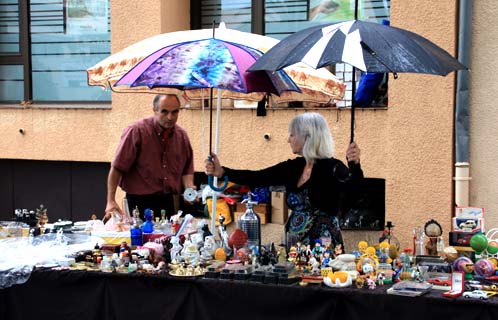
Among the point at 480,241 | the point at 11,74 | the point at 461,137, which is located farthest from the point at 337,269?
the point at 11,74

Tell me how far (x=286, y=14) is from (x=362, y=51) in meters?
4.01

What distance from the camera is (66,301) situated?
442cm

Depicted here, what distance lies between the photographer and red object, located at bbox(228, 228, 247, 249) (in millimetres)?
4609

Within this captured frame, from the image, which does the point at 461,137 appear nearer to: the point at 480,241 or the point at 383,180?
the point at 383,180

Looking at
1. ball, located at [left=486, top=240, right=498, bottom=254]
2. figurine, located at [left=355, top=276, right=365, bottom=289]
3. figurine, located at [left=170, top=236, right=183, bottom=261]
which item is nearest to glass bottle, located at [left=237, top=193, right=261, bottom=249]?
figurine, located at [left=170, top=236, right=183, bottom=261]

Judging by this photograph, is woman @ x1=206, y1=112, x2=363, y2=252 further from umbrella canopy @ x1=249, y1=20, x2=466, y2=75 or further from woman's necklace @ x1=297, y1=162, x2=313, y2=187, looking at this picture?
umbrella canopy @ x1=249, y1=20, x2=466, y2=75

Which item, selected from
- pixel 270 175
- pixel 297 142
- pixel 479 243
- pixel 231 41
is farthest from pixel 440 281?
pixel 231 41

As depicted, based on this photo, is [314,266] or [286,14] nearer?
[314,266]

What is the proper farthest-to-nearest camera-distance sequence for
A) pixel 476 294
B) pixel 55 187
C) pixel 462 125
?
pixel 55 187 < pixel 462 125 < pixel 476 294

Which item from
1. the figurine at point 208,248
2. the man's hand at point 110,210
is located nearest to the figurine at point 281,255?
the figurine at point 208,248

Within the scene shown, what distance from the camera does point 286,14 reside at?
7.86m

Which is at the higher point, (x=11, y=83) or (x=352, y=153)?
(x=11, y=83)

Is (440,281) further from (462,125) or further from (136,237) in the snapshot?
(462,125)

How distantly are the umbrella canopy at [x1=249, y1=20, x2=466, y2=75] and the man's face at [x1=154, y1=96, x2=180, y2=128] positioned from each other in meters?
1.67
